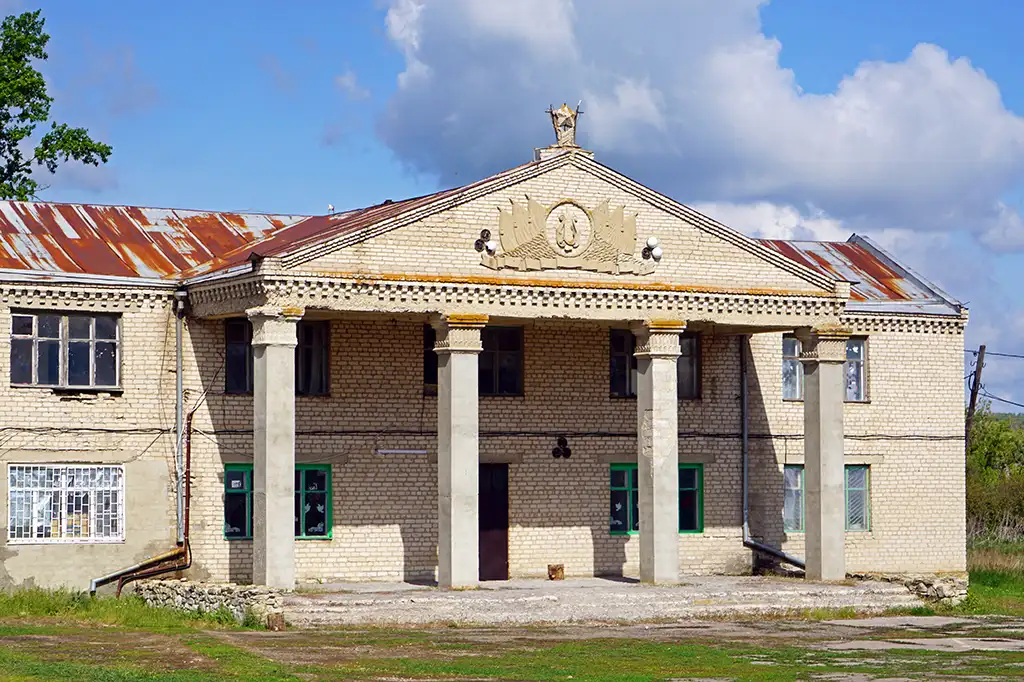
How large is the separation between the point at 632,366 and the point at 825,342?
3.84 m

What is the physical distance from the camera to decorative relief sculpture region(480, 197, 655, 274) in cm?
2945

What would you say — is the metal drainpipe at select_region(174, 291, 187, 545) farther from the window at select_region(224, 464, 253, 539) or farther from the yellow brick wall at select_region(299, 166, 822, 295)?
the yellow brick wall at select_region(299, 166, 822, 295)

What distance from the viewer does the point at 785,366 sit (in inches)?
1388

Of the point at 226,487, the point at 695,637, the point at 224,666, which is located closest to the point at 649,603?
the point at 695,637

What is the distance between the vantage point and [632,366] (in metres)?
33.8

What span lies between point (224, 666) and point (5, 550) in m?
8.79

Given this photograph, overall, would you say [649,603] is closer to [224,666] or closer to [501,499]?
[501,499]

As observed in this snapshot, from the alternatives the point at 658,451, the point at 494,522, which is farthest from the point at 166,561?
the point at 658,451

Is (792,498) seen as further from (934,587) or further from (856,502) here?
(934,587)

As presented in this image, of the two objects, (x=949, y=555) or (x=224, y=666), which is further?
(x=949, y=555)

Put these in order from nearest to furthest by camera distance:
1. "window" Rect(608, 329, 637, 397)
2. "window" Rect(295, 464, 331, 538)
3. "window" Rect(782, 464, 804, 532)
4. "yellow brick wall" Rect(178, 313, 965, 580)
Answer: "window" Rect(295, 464, 331, 538) < "yellow brick wall" Rect(178, 313, 965, 580) < "window" Rect(608, 329, 637, 397) < "window" Rect(782, 464, 804, 532)

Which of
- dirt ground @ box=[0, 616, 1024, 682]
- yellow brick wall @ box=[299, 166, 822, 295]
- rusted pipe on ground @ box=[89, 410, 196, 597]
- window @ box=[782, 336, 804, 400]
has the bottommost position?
dirt ground @ box=[0, 616, 1024, 682]

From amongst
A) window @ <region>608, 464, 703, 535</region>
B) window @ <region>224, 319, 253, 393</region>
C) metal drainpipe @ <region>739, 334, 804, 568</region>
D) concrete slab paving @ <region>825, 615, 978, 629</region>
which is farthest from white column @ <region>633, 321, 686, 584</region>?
window @ <region>224, 319, 253, 393</region>

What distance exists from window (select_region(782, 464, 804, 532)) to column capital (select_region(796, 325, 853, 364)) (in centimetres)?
379
